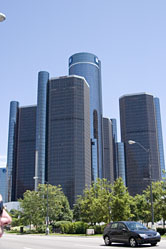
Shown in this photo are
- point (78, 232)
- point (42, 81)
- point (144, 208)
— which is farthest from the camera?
point (42, 81)

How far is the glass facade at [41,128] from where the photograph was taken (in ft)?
570

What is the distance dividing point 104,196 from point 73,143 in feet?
425

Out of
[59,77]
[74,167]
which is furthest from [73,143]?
[59,77]

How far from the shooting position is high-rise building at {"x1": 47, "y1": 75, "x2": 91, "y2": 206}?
541 ft

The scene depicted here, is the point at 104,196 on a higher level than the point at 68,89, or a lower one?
lower

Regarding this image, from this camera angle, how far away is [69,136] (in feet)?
563

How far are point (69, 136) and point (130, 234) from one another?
15365cm

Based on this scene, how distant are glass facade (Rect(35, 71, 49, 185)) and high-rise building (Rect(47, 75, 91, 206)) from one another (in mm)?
4128

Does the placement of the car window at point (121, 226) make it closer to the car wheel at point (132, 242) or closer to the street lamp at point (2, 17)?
the car wheel at point (132, 242)

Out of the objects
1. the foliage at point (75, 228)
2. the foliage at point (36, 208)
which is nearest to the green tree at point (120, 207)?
the foliage at point (75, 228)

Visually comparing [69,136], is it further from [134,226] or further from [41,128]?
[134,226]

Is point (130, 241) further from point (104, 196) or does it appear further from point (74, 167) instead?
point (74, 167)

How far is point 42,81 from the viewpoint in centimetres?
19150

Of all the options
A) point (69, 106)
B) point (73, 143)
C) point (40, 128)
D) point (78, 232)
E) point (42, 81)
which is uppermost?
point (42, 81)
